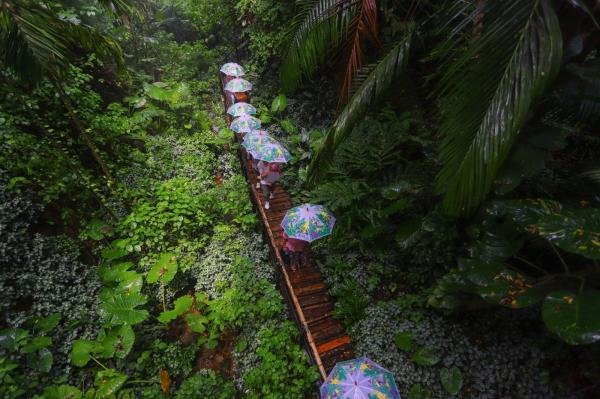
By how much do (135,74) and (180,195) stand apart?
20.4 feet

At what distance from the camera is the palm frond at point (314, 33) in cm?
357

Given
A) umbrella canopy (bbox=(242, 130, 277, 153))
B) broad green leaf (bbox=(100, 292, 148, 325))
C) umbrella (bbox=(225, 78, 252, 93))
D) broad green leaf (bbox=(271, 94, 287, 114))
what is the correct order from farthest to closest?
broad green leaf (bbox=(271, 94, 287, 114)) → umbrella (bbox=(225, 78, 252, 93)) → umbrella canopy (bbox=(242, 130, 277, 153)) → broad green leaf (bbox=(100, 292, 148, 325))

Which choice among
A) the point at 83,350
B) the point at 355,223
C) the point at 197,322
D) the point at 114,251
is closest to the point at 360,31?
the point at 355,223

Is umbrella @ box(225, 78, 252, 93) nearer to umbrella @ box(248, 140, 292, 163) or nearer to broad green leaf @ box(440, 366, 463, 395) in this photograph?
umbrella @ box(248, 140, 292, 163)

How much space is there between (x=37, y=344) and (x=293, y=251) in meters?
3.77

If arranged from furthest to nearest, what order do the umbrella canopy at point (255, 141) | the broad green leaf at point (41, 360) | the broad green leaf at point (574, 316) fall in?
the umbrella canopy at point (255, 141) < the broad green leaf at point (41, 360) < the broad green leaf at point (574, 316)

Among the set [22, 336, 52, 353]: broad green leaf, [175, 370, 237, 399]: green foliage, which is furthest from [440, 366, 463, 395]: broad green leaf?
[22, 336, 52, 353]: broad green leaf

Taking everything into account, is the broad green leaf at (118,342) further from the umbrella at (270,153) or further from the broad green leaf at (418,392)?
the broad green leaf at (418,392)

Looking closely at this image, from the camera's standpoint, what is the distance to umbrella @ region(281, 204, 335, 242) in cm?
476

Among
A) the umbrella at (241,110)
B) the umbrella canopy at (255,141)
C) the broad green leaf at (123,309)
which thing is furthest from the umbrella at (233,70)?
the broad green leaf at (123,309)

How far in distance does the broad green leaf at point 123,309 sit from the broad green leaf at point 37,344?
Answer: 2.42 ft

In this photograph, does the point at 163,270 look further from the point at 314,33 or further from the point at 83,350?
the point at 314,33

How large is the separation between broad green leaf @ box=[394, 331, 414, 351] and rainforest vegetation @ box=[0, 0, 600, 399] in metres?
0.02

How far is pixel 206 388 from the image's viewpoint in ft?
14.8
